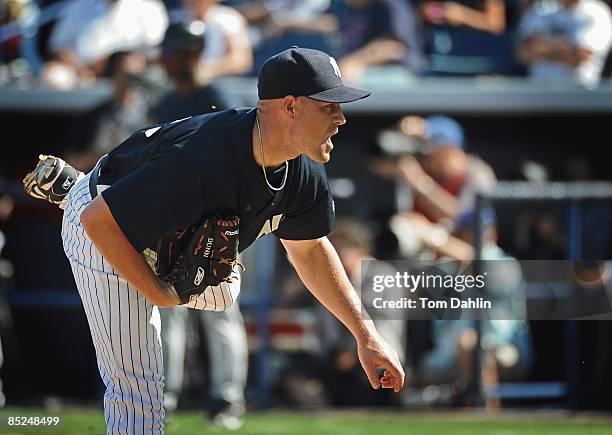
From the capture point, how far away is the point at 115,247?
3.51m

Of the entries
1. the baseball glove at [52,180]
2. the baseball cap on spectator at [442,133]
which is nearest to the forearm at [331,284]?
the baseball glove at [52,180]

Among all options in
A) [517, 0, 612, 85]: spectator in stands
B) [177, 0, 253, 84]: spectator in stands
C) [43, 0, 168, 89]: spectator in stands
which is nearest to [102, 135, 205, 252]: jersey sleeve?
[177, 0, 253, 84]: spectator in stands

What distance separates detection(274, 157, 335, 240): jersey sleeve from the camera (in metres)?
3.90

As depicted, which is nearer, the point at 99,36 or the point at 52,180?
the point at 52,180

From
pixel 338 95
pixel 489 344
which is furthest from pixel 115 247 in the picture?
pixel 489 344

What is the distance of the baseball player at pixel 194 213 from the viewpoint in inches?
138

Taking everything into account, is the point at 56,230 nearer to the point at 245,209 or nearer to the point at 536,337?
the point at 536,337

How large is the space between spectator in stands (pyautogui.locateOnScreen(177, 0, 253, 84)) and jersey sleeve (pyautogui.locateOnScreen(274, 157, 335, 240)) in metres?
4.04

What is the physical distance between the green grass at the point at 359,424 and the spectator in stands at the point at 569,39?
2.89 m

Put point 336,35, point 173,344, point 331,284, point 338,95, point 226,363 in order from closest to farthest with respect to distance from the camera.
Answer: point 338,95 < point 331,284 < point 226,363 < point 173,344 < point 336,35

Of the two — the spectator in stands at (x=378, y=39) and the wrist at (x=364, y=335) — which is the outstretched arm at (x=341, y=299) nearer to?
the wrist at (x=364, y=335)

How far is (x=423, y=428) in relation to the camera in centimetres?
620

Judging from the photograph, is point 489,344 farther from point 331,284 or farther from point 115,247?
point 115,247

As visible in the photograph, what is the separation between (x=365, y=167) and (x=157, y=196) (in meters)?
5.10
